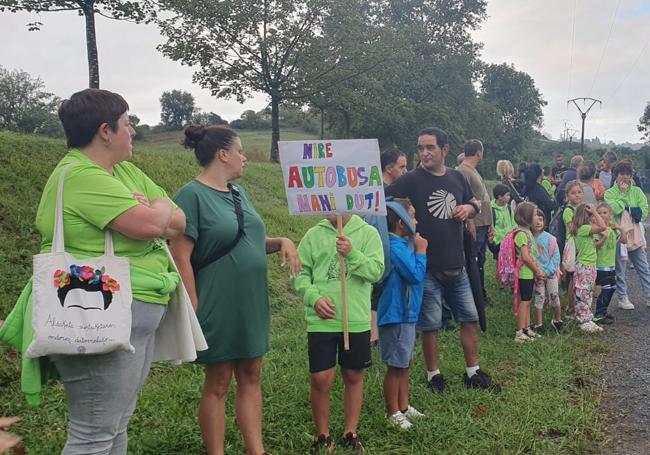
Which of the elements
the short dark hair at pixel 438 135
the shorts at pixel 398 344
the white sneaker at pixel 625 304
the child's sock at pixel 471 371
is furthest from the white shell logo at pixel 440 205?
the white sneaker at pixel 625 304

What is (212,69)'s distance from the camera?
26344 mm

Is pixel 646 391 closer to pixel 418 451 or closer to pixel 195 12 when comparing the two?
pixel 418 451

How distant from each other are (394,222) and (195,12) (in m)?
→ 22.8

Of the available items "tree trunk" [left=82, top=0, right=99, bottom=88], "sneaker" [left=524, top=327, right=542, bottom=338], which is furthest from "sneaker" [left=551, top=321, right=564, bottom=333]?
"tree trunk" [left=82, top=0, right=99, bottom=88]

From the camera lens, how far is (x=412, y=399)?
4.53m

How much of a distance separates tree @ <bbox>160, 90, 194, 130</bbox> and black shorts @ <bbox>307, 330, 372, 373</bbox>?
174 feet

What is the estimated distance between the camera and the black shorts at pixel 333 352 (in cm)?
358

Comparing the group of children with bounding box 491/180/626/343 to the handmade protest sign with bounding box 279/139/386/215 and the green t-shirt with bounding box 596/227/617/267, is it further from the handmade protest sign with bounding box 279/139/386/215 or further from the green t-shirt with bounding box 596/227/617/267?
the handmade protest sign with bounding box 279/139/386/215

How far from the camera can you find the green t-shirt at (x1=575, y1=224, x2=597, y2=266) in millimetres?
7031

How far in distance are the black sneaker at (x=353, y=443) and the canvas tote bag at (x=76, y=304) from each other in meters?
1.81

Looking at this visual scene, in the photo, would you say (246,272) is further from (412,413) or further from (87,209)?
(412,413)

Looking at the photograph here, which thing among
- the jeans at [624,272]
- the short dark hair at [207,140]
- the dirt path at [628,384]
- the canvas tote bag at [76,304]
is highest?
the short dark hair at [207,140]

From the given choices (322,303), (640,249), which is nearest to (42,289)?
(322,303)

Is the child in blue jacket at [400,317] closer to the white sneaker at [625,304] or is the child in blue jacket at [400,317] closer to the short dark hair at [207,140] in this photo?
the short dark hair at [207,140]
